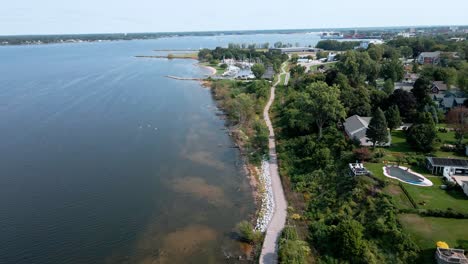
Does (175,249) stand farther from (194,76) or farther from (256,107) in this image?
(194,76)

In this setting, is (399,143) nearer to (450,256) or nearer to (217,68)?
(450,256)

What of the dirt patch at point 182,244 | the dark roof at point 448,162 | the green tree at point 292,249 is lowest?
the dirt patch at point 182,244

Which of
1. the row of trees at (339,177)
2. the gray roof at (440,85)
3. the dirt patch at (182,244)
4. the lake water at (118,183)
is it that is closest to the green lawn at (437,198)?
the row of trees at (339,177)

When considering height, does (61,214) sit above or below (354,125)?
below

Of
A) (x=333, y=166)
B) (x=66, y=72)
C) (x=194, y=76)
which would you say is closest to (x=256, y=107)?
(x=333, y=166)

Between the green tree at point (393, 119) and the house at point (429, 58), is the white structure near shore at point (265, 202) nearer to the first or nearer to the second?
the green tree at point (393, 119)

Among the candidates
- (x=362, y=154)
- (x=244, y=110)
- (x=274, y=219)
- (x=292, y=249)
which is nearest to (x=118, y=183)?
(x=274, y=219)

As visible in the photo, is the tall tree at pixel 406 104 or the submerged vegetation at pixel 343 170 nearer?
the submerged vegetation at pixel 343 170
